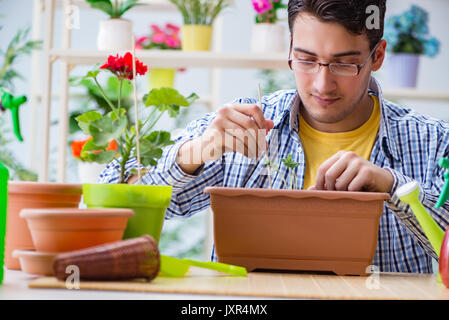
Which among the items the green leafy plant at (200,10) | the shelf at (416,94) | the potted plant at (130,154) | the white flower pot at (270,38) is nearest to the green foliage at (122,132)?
the potted plant at (130,154)

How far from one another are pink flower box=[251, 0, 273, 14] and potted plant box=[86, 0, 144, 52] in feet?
1.62

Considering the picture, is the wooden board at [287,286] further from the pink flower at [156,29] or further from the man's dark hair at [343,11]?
the pink flower at [156,29]

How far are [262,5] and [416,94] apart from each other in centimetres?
88

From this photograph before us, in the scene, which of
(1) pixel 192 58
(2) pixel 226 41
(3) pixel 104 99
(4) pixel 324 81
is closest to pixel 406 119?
(4) pixel 324 81

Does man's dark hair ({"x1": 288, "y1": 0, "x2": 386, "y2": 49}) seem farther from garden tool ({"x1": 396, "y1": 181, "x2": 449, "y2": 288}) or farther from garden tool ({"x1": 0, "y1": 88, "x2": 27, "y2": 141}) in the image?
garden tool ({"x1": 0, "y1": 88, "x2": 27, "y2": 141})

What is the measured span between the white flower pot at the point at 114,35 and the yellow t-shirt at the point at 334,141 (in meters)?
0.94

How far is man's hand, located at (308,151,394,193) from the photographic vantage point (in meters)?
1.10

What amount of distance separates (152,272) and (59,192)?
0.25 metres

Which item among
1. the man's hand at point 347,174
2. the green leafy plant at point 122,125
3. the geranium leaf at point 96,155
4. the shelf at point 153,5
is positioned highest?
the shelf at point 153,5

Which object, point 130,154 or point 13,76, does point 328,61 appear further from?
point 13,76

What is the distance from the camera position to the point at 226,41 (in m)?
3.40

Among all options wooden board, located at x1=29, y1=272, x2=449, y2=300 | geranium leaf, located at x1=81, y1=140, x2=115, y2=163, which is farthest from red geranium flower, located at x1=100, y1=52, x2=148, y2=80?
wooden board, located at x1=29, y1=272, x2=449, y2=300

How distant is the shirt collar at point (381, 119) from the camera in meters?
1.64

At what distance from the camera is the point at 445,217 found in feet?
4.24
